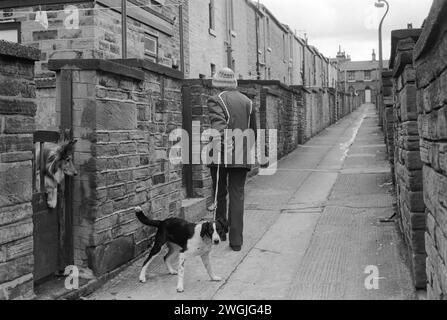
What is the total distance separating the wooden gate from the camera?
4.68 m

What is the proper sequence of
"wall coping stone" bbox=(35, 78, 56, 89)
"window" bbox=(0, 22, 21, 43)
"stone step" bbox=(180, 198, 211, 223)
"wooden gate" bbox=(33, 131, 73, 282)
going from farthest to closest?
"window" bbox=(0, 22, 21, 43) < "wall coping stone" bbox=(35, 78, 56, 89) < "stone step" bbox=(180, 198, 211, 223) < "wooden gate" bbox=(33, 131, 73, 282)

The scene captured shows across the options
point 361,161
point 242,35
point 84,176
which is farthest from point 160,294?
point 242,35

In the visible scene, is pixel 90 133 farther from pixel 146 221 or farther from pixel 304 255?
pixel 304 255

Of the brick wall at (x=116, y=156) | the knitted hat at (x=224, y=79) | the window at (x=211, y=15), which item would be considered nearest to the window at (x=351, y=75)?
the window at (x=211, y=15)

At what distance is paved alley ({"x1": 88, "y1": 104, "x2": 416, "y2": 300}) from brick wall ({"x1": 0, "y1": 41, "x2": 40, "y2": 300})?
3.25ft

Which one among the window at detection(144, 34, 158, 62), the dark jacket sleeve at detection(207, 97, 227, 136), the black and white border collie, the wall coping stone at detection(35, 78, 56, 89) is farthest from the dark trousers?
the window at detection(144, 34, 158, 62)

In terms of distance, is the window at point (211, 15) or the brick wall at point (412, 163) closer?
the brick wall at point (412, 163)

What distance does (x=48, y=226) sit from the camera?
487 centimetres

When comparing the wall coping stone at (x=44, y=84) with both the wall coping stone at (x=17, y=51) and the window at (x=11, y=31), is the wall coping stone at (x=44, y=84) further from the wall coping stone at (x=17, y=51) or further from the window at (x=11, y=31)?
the wall coping stone at (x=17, y=51)

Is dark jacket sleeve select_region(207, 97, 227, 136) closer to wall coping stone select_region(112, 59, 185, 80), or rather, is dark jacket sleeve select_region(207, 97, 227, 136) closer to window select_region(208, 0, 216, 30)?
wall coping stone select_region(112, 59, 185, 80)

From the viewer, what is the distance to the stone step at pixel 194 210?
738 centimetres

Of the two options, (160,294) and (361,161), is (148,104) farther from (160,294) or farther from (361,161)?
(361,161)

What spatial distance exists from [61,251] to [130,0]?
7927 mm

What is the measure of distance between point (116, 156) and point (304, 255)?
2343mm
